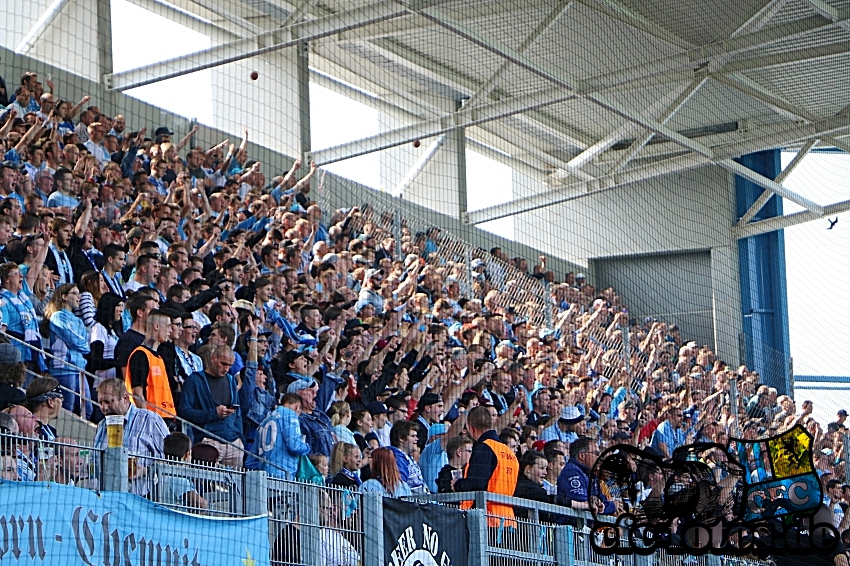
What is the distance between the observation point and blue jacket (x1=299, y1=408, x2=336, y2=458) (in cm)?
845

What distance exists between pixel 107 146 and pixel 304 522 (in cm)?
→ 576

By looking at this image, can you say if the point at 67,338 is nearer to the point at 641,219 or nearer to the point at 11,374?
the point at 11,374

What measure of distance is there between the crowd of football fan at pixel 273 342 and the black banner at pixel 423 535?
0.66m

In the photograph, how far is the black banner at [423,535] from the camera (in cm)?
729

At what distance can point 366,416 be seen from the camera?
29.6 ft

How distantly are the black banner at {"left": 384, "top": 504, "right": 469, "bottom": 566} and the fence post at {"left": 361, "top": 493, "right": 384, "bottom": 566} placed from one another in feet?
0.26

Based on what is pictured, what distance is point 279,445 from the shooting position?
7.93m

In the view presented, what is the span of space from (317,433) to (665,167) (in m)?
13.2

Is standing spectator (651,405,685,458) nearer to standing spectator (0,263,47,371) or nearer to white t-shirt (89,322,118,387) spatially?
white t-shirt (89,322,118,387)

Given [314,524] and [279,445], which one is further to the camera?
[279,445]

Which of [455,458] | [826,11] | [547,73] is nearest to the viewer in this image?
[455,458]

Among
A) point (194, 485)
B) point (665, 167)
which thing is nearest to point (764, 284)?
point (665, 167)

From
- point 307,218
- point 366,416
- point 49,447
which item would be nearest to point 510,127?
point 307,218

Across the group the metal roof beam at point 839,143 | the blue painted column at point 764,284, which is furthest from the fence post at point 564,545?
the blue painted column at point 764,284
